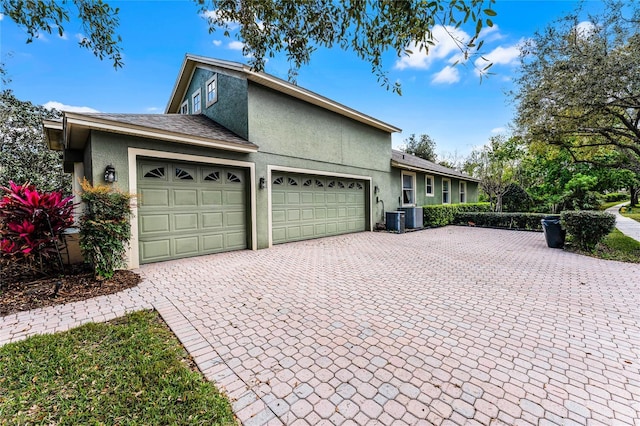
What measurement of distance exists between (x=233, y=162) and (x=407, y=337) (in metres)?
6.52

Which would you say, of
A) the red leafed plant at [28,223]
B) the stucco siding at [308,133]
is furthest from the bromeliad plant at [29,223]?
the stucco siding at [308,133]

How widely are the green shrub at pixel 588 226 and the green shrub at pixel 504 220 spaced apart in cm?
469

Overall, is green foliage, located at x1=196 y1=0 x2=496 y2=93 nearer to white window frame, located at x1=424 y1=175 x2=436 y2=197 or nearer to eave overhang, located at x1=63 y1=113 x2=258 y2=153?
eave overhang, located at x1=63 y1=113 x2=258 y2=153

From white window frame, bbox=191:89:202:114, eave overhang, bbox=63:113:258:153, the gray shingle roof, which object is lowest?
eave overhang, bbox=63:113:258:153

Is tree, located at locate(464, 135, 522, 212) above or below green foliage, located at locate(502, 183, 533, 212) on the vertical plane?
above

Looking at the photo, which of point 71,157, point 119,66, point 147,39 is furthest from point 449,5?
point 71,157

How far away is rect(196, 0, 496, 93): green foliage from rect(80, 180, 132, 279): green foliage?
3605mm

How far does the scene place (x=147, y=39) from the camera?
723 cm

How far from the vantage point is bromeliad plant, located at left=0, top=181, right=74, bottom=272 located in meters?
4.73

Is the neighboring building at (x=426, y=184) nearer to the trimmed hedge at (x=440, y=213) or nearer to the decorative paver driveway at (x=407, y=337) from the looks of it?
the trimmed hedge at (x=440, y=213)

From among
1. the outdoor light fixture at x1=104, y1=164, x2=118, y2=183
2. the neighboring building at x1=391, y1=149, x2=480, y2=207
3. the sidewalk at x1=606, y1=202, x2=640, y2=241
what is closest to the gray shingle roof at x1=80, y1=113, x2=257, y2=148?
the outdoor light fixture at x1=104, y1=164, x2=118, y2=183

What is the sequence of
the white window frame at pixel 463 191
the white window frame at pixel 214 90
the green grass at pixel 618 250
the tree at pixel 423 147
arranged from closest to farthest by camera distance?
Answer: the green grass at pixel 618 250, the white window frame at pixel 214 90, the white window frame at pixel 463 191, the tree at pixel 423 147

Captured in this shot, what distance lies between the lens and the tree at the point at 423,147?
32.4 meters

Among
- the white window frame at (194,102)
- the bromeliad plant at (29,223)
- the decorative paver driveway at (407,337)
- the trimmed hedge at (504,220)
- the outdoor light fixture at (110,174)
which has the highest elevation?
the white window frame at (194,102)
